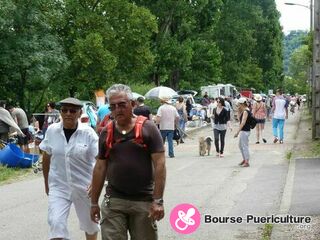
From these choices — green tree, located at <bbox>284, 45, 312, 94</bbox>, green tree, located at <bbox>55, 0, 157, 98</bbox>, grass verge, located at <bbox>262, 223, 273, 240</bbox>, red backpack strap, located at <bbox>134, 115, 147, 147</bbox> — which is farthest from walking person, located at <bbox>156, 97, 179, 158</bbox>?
green tree, located at <bbox>284, 45, 312, 94</bbox>

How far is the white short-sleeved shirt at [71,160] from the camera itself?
234 inches

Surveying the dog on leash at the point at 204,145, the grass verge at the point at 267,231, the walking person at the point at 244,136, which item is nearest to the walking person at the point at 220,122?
the dog on leash at the point at 204,145

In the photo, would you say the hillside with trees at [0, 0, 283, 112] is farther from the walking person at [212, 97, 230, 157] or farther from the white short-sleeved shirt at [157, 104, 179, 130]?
the walking person at [212, 97, 230, 157]

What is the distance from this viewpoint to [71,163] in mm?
5945

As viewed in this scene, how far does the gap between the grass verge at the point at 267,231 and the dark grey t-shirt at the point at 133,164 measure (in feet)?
9.21

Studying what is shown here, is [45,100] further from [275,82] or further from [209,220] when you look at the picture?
[275,82]

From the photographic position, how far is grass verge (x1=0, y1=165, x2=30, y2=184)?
1355cm

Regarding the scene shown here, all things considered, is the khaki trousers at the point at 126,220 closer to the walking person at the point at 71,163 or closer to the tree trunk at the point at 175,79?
the walking person at the point at 71,163

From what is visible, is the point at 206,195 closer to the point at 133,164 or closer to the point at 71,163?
the point at 71,163

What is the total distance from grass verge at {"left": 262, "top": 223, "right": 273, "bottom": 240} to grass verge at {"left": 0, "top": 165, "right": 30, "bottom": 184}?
7.00 m

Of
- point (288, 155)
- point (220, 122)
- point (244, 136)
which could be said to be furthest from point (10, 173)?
point (288, 155)

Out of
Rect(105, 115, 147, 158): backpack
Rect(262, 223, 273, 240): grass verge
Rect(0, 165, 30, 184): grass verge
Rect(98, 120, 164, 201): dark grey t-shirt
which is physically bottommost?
Rect(0, 165, 30, 184): grass verge

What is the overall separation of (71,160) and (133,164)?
1.20 m

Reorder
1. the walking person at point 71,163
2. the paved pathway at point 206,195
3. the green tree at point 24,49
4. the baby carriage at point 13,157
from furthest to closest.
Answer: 1. the green tree at point 24,49
2. the baby carriage at point 13,157
3. the paved pathway at point 206,195
4. the walking person at point 71,163
